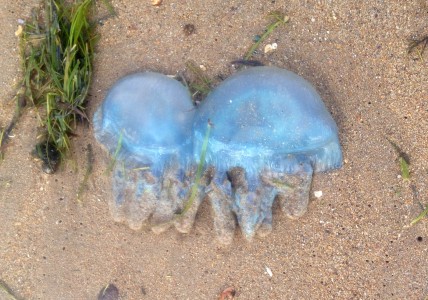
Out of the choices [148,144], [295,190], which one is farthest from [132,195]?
[295,190]

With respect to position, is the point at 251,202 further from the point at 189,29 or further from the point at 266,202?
the point at 189,29

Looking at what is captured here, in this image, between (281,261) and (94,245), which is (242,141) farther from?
(94,245)

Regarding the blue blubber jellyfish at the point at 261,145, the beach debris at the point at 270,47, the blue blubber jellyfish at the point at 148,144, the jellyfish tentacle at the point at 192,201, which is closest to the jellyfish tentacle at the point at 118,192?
the blue blubber jellyfish at the point at 148,144

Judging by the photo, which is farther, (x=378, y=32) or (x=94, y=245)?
(x=94, y=245)

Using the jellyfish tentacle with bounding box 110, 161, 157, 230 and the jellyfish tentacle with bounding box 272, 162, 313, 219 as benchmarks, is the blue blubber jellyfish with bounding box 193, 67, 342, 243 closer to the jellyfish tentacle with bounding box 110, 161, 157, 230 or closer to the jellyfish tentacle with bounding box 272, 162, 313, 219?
the jellyfish tentacle with bounding box 272, 162, 313, 219

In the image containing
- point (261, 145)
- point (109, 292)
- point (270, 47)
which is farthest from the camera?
point (109, 292)

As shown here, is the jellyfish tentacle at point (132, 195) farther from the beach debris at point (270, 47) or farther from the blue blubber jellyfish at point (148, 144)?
the beach debris at point (270, 47)

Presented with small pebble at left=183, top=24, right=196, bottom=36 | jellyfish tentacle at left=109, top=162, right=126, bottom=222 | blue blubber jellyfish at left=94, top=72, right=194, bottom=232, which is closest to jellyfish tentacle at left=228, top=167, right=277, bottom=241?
blue blubber jellyfish at left=94, top=72, right=194, bottom=232

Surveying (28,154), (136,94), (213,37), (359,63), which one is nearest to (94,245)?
(28,154)
